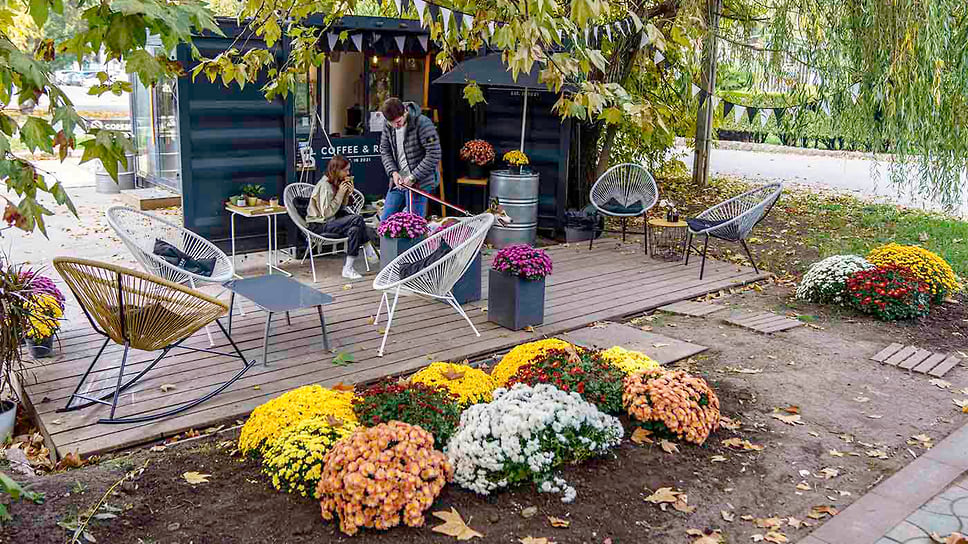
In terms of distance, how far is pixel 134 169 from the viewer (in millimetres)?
12633

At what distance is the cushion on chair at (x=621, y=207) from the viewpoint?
31.9ft

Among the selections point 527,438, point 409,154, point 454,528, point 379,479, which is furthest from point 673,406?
point 409,154

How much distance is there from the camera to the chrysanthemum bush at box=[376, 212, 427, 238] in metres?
7.42

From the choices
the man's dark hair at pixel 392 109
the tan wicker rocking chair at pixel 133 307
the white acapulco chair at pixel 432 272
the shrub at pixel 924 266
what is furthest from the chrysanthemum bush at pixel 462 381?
the shrub at pixel 924 266

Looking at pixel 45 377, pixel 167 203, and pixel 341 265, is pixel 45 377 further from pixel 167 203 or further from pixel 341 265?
pixel 167 203

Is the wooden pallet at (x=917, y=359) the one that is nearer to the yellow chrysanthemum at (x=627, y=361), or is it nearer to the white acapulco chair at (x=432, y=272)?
the yellow chrysanthemum at (x=627, y=361)

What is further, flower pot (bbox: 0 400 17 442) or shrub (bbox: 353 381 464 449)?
flower pot (bbox: 0 400 17 442)

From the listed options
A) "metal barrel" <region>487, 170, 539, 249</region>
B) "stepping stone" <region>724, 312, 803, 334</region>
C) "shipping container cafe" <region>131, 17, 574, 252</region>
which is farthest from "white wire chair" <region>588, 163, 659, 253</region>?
"stepping stone" <region>724, 312, 803, 334</region>

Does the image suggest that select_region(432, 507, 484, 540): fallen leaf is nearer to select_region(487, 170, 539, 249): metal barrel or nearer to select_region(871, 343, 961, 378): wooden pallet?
select_region(871, 343, 961, 378): wooden pallet

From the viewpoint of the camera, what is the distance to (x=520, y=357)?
5.31 metres

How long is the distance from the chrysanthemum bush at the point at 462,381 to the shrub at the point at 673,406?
0.77 meters

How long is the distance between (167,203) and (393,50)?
13.6 ft

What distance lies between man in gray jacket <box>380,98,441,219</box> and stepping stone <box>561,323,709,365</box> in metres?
2.46

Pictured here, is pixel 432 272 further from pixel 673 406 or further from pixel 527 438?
pixel 527 438
